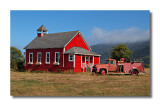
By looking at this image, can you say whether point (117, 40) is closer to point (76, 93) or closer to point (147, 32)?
point (147, 32)

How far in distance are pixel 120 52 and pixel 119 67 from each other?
2.09m

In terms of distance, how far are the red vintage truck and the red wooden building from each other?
382cm

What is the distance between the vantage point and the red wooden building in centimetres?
1980

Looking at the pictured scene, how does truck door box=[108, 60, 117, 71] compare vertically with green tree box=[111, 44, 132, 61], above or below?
below

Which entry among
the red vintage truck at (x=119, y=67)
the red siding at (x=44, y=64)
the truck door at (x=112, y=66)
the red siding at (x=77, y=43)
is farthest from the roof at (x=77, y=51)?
the truck door at (x=112, y=66)

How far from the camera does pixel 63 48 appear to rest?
67.0 feet

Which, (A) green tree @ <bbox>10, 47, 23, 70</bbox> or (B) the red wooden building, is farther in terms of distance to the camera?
(B) the red wooden building

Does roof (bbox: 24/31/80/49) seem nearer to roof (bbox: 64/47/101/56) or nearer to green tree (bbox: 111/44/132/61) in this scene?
roof (bbox: 64/47/101/56)

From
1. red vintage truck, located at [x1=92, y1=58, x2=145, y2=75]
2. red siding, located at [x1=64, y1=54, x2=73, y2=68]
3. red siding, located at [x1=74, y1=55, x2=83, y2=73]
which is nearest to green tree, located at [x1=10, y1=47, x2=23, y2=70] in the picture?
red siding, located at [x1=64, y1=54, x2=73, y2=68]

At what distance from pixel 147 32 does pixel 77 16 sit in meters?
3.29

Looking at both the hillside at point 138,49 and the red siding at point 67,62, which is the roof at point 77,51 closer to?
the red siding at point 67,62
